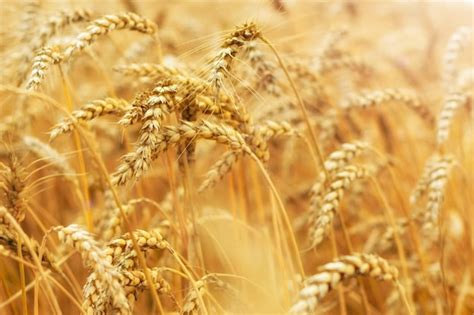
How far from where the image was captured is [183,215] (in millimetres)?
1461

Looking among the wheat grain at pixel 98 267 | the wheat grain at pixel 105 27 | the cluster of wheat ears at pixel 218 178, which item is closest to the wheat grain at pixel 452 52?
the cluster of wheat ears at pixel 218 178

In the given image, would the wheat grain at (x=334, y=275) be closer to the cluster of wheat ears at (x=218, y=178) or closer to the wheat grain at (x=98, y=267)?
the cluster of wheat ears at (x=218, y=178)

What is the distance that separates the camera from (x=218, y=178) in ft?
4.48

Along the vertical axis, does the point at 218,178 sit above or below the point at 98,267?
above

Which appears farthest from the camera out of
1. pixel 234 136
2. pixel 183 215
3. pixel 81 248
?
pixel 183 215

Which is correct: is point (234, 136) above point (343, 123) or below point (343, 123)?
below

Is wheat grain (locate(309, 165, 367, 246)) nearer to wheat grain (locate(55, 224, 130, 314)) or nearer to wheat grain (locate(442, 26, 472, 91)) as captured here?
wheat grain (locate(55, 224, 130, 314))

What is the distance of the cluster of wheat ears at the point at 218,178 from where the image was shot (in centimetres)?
109

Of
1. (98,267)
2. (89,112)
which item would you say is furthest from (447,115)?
(98,267)

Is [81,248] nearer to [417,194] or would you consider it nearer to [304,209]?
[417,194]

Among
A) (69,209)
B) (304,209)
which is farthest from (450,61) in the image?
(69,209)

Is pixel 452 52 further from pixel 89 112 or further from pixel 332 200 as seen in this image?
pixel 89 112

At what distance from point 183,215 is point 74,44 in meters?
0.52

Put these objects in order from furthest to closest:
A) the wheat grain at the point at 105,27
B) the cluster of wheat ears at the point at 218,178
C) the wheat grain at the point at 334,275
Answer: the wheat grain at the point at 105,27 < the cluster of wheat ears at the point at 218,178 < the wheat grain at the point at 334,275
